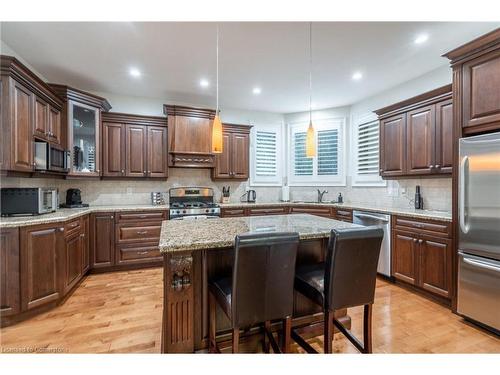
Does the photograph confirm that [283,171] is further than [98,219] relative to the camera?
Yes

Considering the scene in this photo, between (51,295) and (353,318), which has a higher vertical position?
(51,295)

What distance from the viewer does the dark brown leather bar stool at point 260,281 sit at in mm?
1371

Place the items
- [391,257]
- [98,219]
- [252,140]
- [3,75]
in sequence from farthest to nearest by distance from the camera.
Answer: [252,140] < [98,219] < [391,257] < [3,75]

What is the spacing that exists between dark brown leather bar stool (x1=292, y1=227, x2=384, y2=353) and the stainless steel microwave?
3.08 m

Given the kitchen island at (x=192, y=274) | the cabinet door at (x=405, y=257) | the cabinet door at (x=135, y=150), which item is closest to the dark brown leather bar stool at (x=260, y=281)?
the kitchen island at (x=192, y=274)

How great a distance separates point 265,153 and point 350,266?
3728 mm

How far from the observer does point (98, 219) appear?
3465mm

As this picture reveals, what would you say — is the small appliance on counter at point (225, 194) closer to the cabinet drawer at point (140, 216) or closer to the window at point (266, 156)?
the window at point (266, 156)

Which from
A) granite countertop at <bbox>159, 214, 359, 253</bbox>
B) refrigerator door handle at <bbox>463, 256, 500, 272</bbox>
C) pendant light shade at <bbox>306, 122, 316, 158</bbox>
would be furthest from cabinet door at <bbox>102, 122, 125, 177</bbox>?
refrigerator door handle at <bbox>463, 256, 500, 272</bbox>

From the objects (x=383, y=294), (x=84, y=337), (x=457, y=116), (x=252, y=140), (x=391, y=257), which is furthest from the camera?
(x=252, y=140)

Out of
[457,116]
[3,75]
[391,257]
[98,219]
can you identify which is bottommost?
[391,257]
